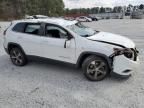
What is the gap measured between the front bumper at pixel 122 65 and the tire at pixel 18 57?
3.04 m

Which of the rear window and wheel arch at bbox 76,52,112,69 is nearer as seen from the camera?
wheel arch at bbox 76,52,112,69

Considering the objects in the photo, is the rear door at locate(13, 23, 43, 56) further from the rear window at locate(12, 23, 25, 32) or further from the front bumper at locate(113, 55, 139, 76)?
the front bumper at locate(113, 55, 139, 76)

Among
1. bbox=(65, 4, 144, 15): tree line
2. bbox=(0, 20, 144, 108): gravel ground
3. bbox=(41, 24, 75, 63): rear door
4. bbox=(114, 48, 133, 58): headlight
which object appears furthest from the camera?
bbox=(65, 4, 144, 15): tree line

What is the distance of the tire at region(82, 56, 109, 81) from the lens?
4914 millimetres

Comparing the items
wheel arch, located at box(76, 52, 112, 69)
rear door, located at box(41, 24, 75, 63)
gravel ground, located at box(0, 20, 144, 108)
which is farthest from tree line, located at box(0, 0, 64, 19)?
wheel arch, located at box(76, 52, 112, 69)

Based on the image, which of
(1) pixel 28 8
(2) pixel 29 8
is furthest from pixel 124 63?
(2) pixel 29 8

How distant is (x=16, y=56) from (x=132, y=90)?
153 inches

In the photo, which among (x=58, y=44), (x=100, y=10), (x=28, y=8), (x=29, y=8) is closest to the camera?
(x=58, y=44)

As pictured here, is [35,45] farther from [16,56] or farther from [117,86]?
[117,86]

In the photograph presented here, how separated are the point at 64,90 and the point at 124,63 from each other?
5.22 ft

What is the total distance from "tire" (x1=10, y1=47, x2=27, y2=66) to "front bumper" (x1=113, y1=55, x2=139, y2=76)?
3039 millimetres

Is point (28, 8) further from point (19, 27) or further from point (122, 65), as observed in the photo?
point (122, 65)

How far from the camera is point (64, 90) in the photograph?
180 inches

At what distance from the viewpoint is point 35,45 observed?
584 cm
